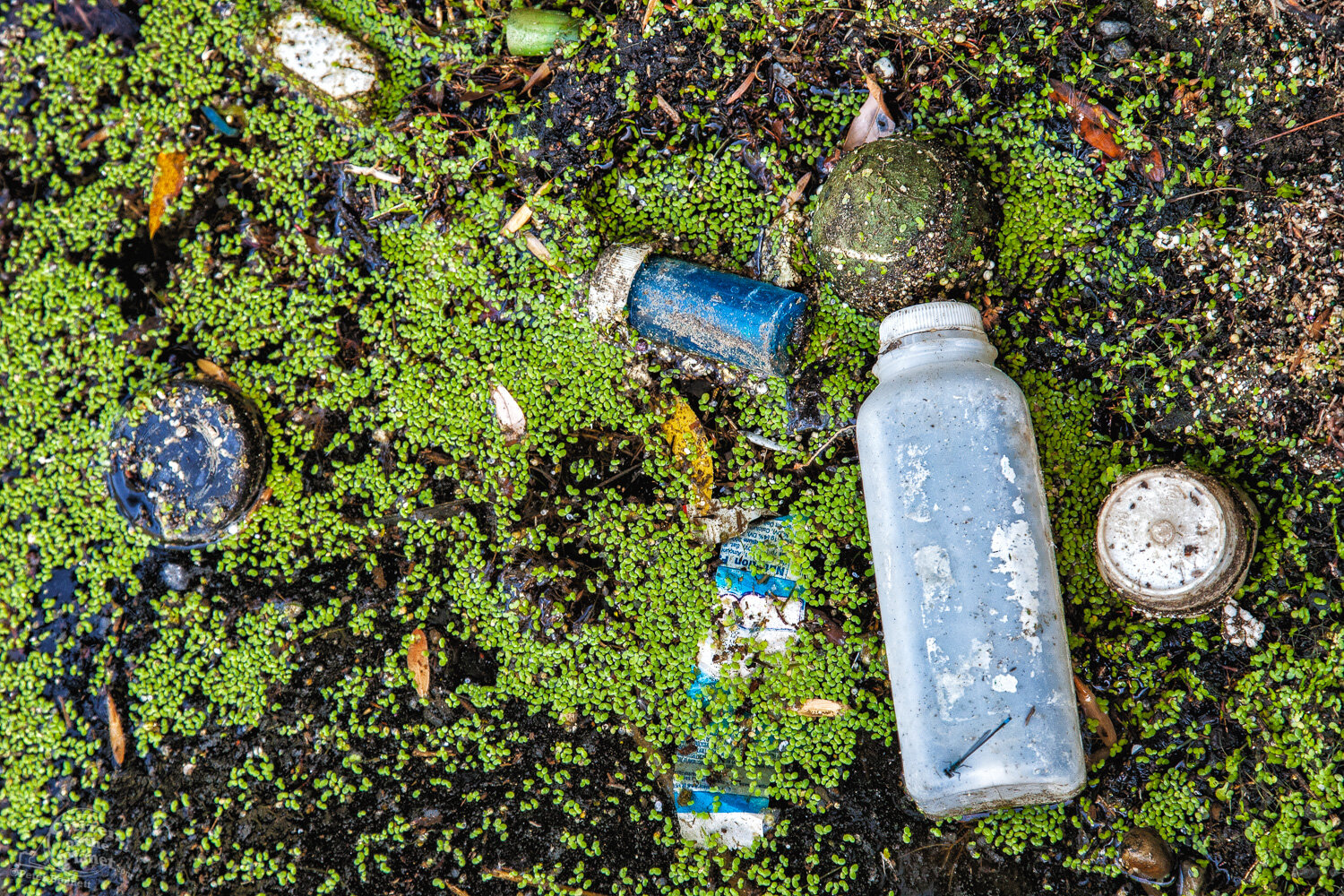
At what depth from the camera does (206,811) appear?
238 cm

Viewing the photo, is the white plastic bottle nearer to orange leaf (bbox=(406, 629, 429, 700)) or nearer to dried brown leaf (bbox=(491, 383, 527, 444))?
dried brown leaf (bbox=(491, 383, 527, 444))

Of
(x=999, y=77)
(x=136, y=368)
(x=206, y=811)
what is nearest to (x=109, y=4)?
(x=136, y=368)

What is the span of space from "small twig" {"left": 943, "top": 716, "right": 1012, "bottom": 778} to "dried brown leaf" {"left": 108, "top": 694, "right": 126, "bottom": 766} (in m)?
2.48

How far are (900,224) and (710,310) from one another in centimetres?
53

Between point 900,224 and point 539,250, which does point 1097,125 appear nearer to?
point 900,224

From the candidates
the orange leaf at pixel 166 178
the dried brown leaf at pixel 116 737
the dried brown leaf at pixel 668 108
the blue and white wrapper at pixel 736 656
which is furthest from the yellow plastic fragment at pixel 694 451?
the dried brown leaf at pixel 116 737

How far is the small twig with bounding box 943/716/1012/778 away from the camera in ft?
5.91

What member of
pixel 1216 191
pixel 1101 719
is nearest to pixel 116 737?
pixel 1101 719

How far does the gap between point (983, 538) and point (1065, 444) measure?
502 millimetres

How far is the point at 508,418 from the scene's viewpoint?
2.38m

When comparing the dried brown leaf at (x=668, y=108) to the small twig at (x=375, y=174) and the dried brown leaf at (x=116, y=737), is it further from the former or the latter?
the dried brown leaf at (x=116, y=737)

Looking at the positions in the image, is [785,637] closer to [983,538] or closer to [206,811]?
[983,538]

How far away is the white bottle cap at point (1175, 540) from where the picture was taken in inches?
74.1

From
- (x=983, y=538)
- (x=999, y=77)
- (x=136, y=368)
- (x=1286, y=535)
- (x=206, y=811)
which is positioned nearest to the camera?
(x=983, y=538)
